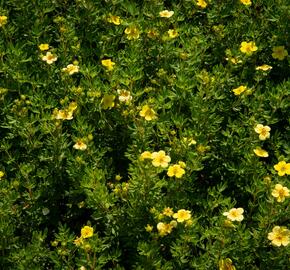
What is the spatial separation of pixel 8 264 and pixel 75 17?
2.09 metres

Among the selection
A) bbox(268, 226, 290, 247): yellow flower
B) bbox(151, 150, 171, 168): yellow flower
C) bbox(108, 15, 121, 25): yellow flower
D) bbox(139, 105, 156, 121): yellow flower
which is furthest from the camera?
bbox(108, 15, 121, 25): yellow flower

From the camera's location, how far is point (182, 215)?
11.6 ft

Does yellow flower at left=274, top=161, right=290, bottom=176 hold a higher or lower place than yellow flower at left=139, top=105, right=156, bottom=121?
lower

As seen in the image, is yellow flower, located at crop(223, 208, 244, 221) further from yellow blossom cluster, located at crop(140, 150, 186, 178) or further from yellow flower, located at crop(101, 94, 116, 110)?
yellow flower, located at crop(101, 94, 116, 110)

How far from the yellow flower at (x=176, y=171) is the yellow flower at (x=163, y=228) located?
0.31 metres

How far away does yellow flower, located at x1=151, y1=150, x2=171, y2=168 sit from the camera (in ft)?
12.0

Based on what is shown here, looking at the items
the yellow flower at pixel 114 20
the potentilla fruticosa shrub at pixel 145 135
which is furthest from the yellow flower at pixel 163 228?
the yellow flower at pixel 114 20

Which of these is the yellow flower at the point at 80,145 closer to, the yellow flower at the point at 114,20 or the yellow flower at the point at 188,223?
the yellow flower at the point at 188,223

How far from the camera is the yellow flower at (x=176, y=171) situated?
361cm

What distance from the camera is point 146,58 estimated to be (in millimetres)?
4680

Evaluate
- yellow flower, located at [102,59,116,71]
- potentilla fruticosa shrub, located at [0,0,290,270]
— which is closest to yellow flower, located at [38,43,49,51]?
potentilla fruticosa shrub, located at [0,0,290,270]

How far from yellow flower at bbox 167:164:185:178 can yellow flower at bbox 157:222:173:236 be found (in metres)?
0.31

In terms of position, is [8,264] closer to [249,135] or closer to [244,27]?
[249,135]

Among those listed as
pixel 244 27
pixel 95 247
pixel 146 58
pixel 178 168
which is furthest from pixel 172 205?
pixel 244 27
